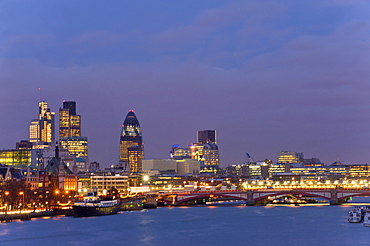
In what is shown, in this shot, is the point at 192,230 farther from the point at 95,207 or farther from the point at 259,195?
the point at 259,195

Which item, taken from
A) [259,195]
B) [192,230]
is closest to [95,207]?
[192,230]

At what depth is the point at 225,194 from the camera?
171250mm

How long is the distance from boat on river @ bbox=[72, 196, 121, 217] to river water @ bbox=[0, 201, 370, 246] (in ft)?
10.9

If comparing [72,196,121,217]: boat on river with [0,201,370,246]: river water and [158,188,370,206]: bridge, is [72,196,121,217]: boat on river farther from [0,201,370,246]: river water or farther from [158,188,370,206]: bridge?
[158,188,370,206]: bridge

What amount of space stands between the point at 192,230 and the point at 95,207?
34.2 m

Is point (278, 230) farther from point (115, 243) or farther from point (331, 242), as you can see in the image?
point (115, 243)

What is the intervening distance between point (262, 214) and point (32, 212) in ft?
134

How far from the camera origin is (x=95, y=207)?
5423 inches

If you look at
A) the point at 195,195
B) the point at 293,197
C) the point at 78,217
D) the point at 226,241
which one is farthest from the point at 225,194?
the point at 226,241

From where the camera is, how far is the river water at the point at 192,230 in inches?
3740

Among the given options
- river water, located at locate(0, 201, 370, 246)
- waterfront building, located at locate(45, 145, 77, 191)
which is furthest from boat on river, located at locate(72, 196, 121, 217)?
waterfront building, located at locate(45, 145, 77, 191)

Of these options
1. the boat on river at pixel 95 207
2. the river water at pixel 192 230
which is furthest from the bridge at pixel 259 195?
the boat on river at pixel 95 207

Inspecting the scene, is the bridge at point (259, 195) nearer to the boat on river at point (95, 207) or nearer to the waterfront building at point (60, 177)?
the waterfront building at point (60, 177)

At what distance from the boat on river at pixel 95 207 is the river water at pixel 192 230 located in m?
3.31
